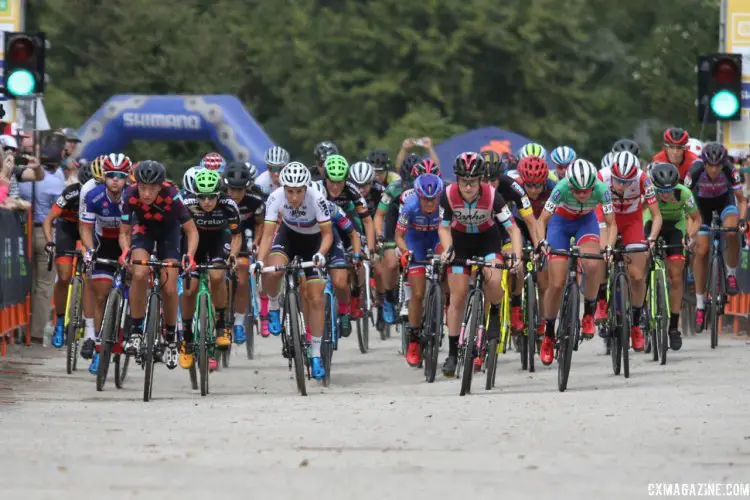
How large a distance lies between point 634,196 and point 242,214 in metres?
3.81

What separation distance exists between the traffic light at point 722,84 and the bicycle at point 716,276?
1.19m

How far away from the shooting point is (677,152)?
2180 centimetres

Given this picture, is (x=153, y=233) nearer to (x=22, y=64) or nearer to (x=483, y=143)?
(x=22, y=64)

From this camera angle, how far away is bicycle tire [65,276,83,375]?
1883 centimetres

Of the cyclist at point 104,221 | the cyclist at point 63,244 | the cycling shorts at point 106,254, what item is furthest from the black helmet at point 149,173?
the cyclist at point 63,244

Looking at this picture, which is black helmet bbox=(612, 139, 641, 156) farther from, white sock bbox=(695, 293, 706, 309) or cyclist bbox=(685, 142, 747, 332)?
white sock bbox=(695, 293, 706, 309)

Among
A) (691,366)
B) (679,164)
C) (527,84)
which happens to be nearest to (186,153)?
(527,84)

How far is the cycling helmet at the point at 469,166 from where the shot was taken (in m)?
16.2

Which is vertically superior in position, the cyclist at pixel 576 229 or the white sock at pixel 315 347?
the cyclist at pixel 576 229

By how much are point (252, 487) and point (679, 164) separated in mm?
12558

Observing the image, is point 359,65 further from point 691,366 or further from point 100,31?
point 691,366

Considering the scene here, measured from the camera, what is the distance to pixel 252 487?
10.1 metres

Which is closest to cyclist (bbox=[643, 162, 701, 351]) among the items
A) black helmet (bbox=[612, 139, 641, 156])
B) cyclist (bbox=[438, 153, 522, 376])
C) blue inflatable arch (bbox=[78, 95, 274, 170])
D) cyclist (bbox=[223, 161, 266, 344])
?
black helmet (bbox=[612, 139, 641, 156])

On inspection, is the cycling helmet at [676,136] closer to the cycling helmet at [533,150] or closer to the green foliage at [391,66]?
the cycling helmet at [533,150]
